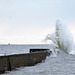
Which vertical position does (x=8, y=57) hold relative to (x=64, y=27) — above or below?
below

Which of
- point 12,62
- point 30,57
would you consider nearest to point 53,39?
point 30,57

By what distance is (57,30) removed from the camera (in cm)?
3941

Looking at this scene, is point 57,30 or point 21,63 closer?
point 21,63

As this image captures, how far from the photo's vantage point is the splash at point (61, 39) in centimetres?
3715

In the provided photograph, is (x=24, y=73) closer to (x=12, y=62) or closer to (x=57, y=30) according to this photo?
(x=12, y=62)

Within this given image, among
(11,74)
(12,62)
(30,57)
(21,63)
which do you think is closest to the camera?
(11,74)

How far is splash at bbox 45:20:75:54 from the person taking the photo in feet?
122

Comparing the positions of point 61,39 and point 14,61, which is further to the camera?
point 61,39

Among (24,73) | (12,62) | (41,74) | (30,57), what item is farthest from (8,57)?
(30,57)

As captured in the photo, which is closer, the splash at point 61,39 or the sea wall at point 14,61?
the sea wall at point 14,61

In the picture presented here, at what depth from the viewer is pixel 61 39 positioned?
38156mm

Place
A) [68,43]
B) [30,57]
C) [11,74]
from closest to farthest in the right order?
[11,74], [30,57], [68,43]

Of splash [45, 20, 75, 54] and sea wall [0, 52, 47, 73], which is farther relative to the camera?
splash [45, 20, 75, 54]

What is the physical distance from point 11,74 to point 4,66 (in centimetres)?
90
